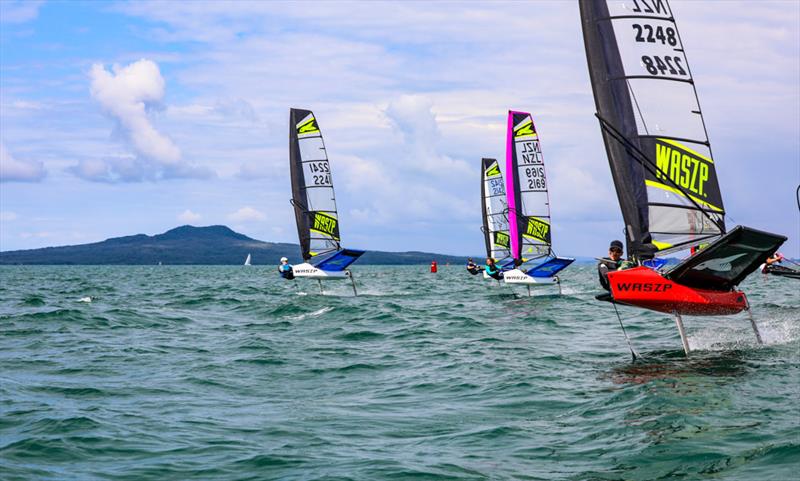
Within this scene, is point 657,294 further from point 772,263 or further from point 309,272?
point 309,272

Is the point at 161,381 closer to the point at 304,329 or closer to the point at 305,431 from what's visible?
the point at 305,431

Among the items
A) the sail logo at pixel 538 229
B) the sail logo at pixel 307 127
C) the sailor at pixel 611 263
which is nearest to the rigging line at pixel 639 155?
the sailor at pixel 611 263

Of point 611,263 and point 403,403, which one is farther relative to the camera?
point 611,263

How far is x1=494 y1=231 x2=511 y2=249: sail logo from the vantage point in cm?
4128

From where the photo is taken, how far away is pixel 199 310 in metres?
25.8

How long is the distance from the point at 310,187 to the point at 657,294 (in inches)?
869

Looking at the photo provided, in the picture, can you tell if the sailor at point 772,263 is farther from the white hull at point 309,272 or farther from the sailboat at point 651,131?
the white hull at point 309,272

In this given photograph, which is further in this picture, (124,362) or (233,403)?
(124,362)

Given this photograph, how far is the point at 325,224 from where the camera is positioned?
3306cm

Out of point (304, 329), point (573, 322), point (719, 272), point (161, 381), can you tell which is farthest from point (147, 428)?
point (573, 322)

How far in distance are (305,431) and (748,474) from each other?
4134 millimetres

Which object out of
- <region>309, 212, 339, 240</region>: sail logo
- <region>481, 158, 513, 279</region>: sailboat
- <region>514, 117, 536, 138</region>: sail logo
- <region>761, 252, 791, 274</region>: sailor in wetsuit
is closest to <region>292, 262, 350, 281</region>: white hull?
<region>309, 212, 339, 240</region>: sail logo

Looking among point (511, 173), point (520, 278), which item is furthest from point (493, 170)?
point (520, 278)

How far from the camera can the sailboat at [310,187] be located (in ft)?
107
